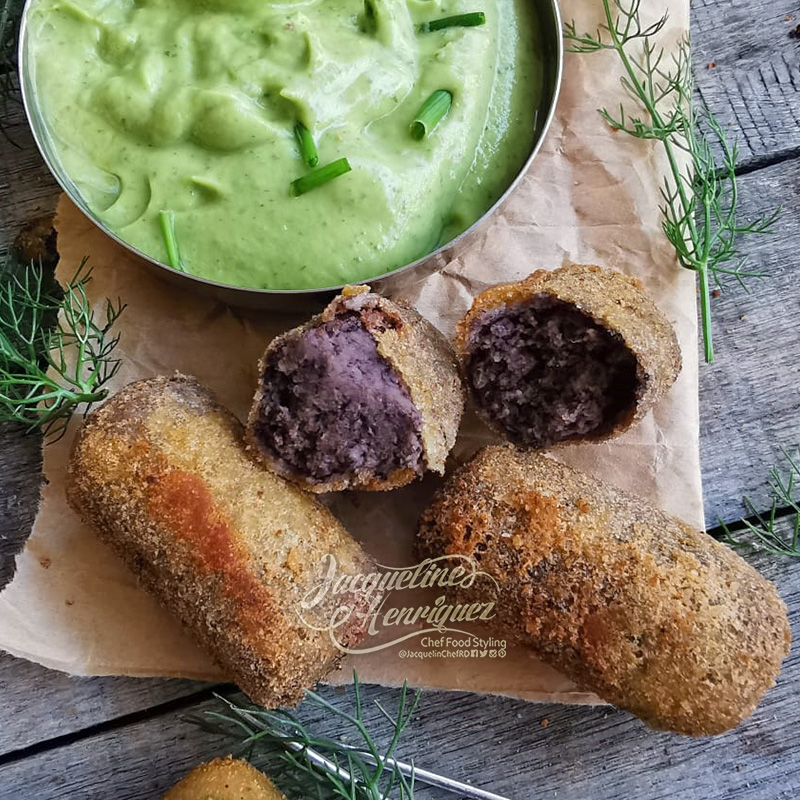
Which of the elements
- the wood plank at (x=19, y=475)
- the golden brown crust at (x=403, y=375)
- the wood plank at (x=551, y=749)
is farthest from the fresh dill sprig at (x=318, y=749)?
the wood plank at (x=19, y=475)

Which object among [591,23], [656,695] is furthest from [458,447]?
[591,23]

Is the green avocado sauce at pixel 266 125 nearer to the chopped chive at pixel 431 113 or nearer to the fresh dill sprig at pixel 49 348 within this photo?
the chopped chive at pixel 431 113

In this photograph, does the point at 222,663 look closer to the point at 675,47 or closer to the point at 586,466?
the point at 586,466

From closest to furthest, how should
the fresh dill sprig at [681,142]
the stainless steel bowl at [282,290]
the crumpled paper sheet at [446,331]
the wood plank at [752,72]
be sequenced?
the stainless steel bowl at [282,290]
the crumpled paper sheet at [446,331]
the fresh dill sprig at [681,142]
the wood plank at [752,72]

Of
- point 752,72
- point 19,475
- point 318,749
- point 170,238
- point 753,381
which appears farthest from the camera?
point 752,72

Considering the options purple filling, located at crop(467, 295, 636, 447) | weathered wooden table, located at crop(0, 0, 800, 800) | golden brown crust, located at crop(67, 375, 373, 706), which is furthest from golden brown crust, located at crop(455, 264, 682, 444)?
golden brown crust, located at crop(67, 375, 373, 706)

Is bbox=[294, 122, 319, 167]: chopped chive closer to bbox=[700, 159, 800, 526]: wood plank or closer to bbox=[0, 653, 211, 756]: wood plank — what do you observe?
bbox=[700, 159, 800, 526]: wood plank

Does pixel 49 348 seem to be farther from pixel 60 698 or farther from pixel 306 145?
pixel 60 698

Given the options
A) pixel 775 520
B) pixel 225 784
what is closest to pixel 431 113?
pixel 775 520
